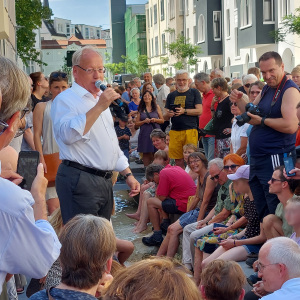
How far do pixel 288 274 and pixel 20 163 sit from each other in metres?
2.03

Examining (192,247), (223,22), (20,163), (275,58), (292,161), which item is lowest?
(192,247)

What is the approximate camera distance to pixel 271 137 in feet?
19.2

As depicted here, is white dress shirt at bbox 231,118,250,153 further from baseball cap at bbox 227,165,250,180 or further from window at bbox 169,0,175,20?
window at bbox 169,0,175,20

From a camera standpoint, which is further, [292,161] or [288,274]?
[292,161]

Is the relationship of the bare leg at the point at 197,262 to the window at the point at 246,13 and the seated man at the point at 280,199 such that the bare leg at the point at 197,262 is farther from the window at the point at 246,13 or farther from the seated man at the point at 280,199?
the window at the point at 246,13

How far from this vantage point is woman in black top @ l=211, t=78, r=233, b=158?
9.41 meters

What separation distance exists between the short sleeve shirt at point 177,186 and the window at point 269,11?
84.8ft

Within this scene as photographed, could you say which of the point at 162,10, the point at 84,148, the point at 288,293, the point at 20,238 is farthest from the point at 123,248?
the point at 162,10

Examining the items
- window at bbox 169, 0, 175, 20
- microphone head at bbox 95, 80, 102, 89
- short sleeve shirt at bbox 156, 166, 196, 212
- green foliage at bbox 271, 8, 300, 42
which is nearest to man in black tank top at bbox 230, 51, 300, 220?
microphone head at bbox 95, 80, 102, 89

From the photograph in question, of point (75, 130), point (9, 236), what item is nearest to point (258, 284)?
point (75, 130)

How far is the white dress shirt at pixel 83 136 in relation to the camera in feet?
16.3

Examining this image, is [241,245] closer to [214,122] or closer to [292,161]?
[292,161]

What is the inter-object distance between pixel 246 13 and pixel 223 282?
3288 centimetres

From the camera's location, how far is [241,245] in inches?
250
